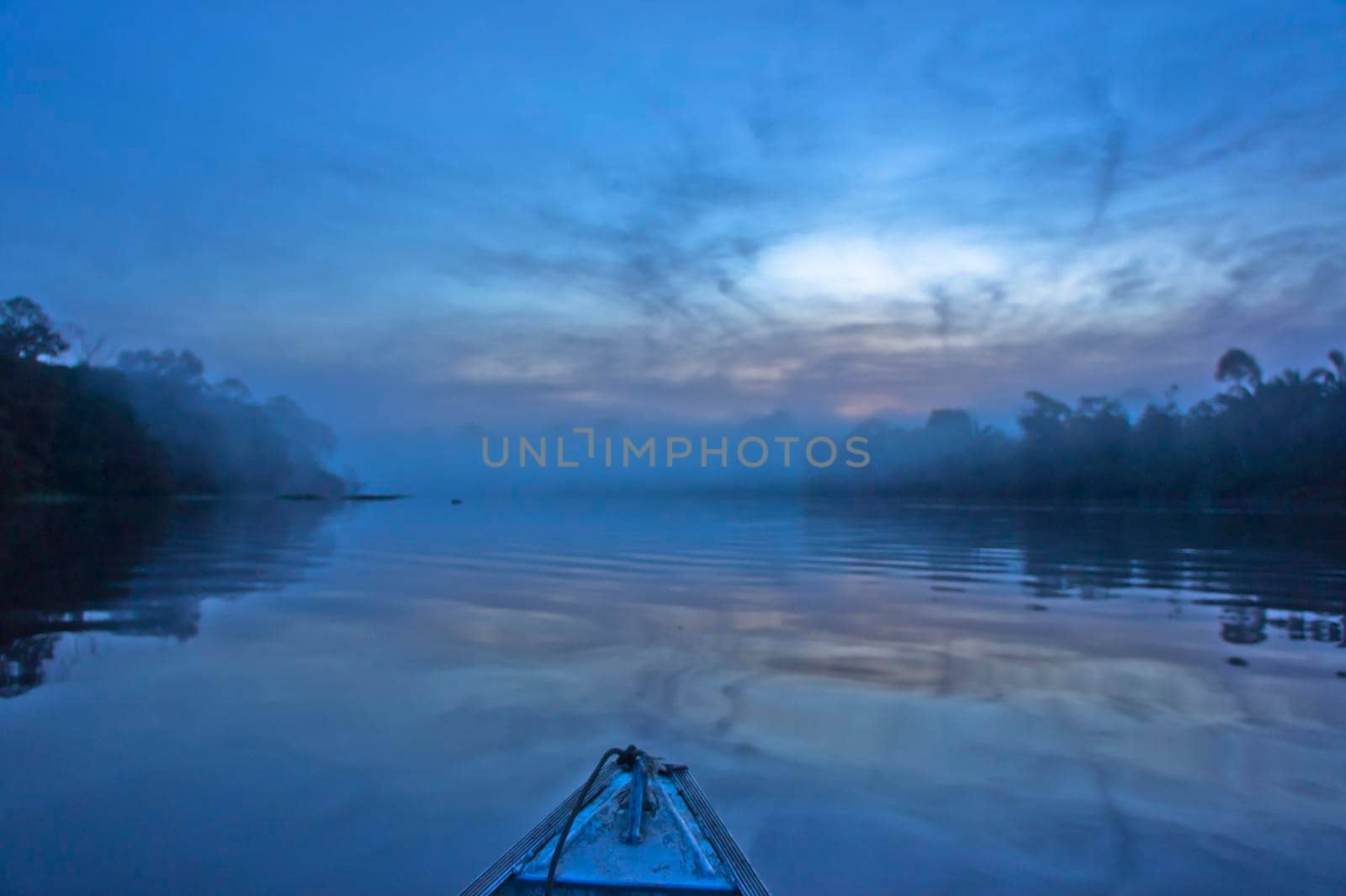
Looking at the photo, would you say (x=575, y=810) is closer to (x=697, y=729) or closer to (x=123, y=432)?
(x=697, y=729)

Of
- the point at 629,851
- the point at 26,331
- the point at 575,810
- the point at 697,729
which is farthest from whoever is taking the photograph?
the point at 26,331

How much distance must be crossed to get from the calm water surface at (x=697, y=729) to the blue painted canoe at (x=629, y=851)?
448mm

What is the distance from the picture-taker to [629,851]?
303cm

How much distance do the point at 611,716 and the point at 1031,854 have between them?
2.83 m

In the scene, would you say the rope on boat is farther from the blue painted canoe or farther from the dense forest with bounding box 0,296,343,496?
the dense forest with bounding box 0,296,343,496

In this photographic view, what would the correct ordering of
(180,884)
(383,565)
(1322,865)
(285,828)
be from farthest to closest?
(383,565) → (285,828) → (1322,865) → (180,884)

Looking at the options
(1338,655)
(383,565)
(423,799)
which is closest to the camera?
(423,799)

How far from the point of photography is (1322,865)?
3434 mm

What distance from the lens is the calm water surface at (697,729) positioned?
11.4ft

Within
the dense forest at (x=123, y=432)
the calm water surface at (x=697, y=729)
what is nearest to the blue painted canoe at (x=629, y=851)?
the calm water surface at (x=697, y=729)

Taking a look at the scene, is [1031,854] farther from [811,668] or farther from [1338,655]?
[1338,655]

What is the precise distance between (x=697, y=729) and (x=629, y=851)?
2.21 metres

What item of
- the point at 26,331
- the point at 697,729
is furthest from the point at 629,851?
the point at 26,331

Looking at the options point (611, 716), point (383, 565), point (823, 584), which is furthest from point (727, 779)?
point (383, 565)
